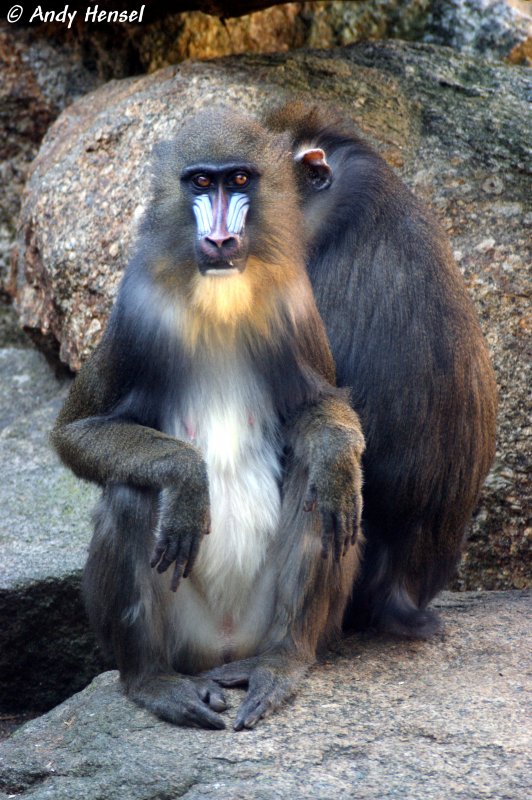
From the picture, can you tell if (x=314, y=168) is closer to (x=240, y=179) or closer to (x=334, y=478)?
(x=240, y=179)

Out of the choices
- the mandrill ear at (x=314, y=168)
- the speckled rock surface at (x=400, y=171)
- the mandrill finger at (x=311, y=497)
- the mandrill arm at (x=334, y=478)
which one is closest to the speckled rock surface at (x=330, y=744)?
the mandrill arm at (x=334, y=478)

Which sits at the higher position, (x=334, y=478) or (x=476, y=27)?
(x=476, y=27)

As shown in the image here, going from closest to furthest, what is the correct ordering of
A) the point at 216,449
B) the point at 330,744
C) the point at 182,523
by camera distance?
the point at 330,744 → the point at 182,523 → the point at 216,449

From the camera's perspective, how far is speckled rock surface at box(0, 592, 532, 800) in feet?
11.8

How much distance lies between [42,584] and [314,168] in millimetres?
2039

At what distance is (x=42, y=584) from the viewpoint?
541cm

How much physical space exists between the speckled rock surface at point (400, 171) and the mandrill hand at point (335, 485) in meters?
1.79

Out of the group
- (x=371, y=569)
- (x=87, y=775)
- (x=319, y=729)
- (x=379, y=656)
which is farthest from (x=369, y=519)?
(x=87, y=775)

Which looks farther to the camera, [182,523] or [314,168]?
[314,168]

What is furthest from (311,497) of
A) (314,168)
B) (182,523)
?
(314,168)

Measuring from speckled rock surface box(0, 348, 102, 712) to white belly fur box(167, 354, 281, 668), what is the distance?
4.32 ft

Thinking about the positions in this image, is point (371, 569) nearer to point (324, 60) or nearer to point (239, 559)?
point (239, 559)

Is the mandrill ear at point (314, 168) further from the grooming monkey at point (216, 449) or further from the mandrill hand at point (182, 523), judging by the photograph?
the mandrill hand at point (182, 523)

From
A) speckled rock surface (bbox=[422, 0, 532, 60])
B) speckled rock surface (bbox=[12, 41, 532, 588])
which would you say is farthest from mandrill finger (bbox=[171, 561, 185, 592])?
speckled rock surface (bbox=[422, 0, 532, 60])
